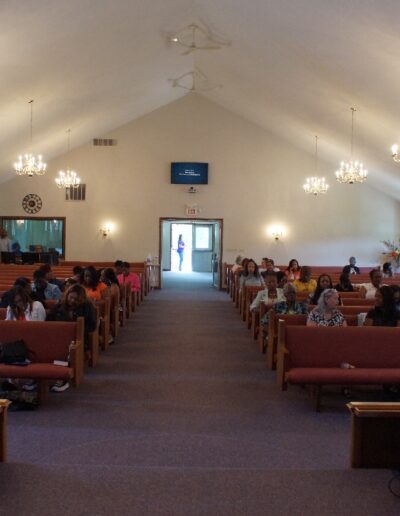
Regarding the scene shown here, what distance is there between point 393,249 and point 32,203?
33.9ft

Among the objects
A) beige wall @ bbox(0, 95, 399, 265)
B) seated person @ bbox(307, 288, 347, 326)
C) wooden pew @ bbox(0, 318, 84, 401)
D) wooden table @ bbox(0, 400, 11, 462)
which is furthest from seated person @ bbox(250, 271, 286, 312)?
beige wall @ bbox(0, 95, 399, 265)

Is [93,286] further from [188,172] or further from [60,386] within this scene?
[188,172]

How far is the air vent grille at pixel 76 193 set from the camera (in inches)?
637

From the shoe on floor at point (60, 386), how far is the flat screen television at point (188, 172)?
1139cm

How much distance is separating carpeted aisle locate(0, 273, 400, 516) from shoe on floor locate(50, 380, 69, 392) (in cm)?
10

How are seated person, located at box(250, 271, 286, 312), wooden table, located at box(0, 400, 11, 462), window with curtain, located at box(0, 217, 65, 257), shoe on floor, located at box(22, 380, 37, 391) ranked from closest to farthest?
wooden table, located at box(0, 400, 11, 462)
shoe on floor, located at box(22, 380, 37, 391)
seated person, located at box(250, 271, 286, 312)
window with curtain, located at box(0, 217, 65, 257)

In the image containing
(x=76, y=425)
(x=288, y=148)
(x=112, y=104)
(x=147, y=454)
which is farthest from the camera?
(x=288, y=148)

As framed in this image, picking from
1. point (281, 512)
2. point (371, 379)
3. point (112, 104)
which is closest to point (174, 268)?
point (112, 104)

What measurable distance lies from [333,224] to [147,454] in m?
13.5

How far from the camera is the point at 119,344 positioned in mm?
7516

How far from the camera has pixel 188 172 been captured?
52.5 feet

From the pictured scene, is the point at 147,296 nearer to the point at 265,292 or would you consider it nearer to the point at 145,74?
the point at 145,74

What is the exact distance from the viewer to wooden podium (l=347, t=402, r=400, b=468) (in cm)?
295

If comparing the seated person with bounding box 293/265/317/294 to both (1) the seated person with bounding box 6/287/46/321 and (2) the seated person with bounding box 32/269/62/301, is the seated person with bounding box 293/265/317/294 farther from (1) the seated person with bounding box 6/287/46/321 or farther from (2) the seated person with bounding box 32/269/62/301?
(1) the seated person with bounding box 6/287/46/321
